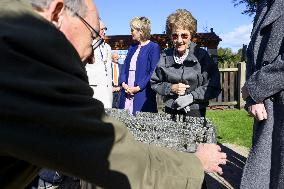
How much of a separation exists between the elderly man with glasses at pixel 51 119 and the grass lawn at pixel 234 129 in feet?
22.5

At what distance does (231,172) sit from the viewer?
6.25 metres

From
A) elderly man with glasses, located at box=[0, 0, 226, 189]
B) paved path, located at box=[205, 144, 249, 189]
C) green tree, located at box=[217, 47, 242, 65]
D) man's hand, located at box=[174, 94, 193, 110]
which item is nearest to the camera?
elderly man with glasses, located at box=[0, 0, 226, 189]

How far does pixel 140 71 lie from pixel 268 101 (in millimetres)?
2664

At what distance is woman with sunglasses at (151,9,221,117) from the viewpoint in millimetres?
4344

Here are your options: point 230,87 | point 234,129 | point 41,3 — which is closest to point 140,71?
point 41,3

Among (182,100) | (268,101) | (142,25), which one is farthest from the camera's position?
(142,25)

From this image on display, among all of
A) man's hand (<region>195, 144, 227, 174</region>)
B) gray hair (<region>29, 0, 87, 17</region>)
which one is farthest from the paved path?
gray hair (<region>29, 0, 87, 17</region>)

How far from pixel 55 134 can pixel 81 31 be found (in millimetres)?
742

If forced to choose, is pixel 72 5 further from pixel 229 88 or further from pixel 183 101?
pixel 229 88

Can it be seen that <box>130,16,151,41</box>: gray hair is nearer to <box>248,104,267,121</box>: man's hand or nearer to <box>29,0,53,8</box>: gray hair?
<box>248,104,267,121</box>: man's hand

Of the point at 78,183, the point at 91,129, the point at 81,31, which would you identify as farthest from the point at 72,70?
the point at 78,183

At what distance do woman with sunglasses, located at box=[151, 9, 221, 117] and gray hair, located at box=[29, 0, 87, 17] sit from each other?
8.32 feet

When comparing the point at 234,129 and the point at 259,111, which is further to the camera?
the point at 234,129

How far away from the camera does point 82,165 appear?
1291mm
